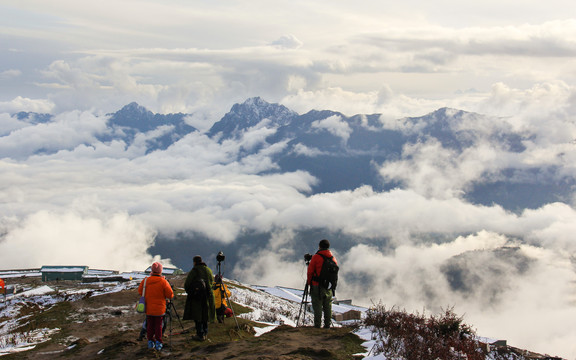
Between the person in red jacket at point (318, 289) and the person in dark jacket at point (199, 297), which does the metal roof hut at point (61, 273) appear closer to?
the person in dark jacket at point (199, 297)

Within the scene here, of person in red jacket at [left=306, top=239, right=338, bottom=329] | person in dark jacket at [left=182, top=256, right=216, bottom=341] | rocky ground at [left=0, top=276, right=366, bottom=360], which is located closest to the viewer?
rocky ground at [left=0, top=276, right=366, bottom=360]

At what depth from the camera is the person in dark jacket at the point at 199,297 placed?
13812mm

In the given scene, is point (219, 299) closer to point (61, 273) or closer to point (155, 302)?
point (155, 302)

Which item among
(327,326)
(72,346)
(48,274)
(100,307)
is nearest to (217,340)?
(327,326)

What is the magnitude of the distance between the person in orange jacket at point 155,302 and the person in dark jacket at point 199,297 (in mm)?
1047

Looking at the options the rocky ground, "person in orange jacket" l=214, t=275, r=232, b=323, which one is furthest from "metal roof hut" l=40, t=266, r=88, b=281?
"person in orange jacket" l=214, t=275, r=232, b=323

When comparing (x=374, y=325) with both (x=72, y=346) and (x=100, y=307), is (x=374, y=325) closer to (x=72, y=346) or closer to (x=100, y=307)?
(x=72, y=346)

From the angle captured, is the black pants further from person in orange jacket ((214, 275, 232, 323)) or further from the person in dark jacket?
person in orange jacket ((214, 275, 232, 323))

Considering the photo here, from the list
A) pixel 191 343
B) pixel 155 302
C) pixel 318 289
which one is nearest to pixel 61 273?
pixel 191 343

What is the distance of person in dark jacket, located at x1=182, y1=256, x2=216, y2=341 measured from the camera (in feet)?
45.3

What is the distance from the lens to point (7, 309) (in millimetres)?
29062

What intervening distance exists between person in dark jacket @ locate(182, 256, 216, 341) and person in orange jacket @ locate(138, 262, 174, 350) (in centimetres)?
105

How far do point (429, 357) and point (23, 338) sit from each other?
14.8m

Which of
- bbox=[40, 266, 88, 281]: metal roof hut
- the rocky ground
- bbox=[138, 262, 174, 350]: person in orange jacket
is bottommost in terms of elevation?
bbox=[40, 266, 88, 281]: metal roof hut
